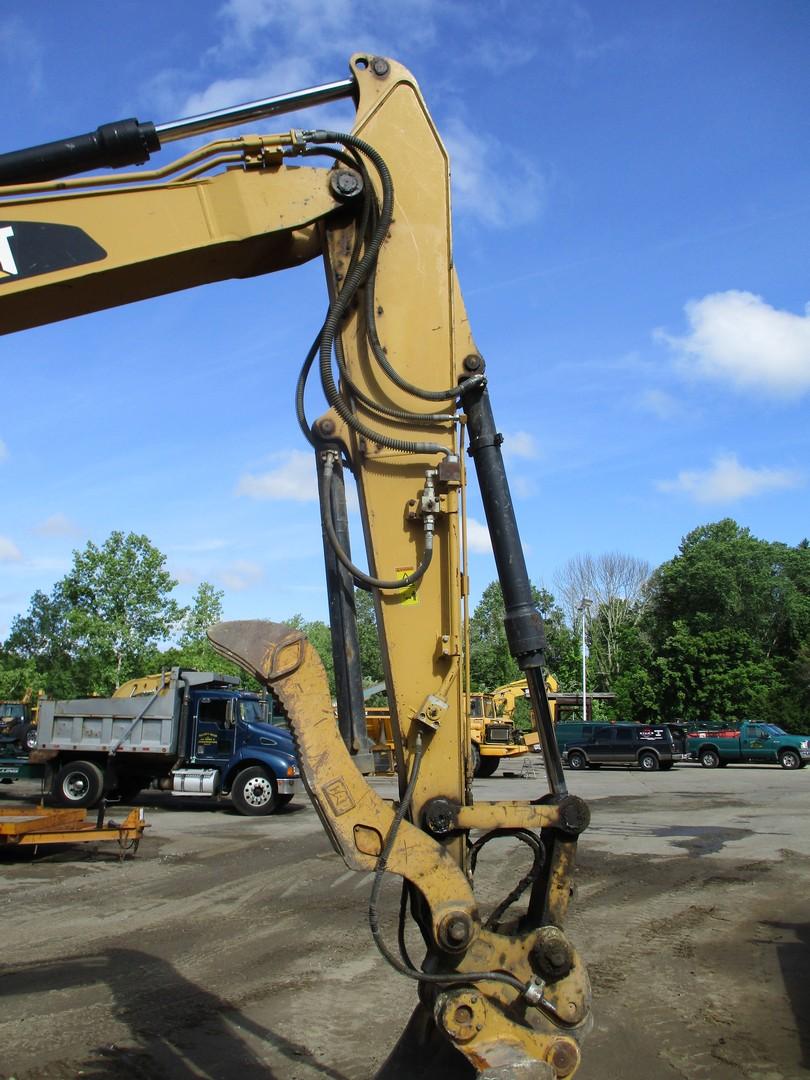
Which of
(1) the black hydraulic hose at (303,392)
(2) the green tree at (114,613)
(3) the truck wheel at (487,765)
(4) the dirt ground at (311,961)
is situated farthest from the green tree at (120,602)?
(1) the black hydraulic hose at (303,392)

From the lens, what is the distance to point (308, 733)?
3.78 metres

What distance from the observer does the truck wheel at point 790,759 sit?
102 feet

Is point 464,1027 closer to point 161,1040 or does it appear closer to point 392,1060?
point 392,1060

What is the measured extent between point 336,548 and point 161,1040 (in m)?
3.36

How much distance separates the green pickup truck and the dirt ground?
19532 mm

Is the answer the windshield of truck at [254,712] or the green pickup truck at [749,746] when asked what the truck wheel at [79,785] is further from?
the green pickup truck at [749,746]

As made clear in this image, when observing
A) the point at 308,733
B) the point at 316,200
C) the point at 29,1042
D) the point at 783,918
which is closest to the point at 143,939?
the point at 29,1042

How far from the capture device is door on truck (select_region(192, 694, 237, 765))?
1709 cm

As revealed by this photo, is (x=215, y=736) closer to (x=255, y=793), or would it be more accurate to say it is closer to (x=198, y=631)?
(x=255, y=793)

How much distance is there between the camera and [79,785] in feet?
55.7

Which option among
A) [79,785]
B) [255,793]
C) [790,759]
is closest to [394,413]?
[255,793]

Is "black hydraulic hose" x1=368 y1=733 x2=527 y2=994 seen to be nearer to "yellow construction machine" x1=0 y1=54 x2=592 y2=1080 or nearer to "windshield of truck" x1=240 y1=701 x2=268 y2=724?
"yellow construction machine" x1=0 y1=54 x2=592 y2=1080

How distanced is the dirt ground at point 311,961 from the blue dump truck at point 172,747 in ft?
10.7

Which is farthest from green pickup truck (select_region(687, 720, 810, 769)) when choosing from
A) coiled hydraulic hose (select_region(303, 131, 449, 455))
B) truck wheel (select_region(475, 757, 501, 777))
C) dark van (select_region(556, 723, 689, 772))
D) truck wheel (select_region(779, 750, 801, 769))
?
coiled hydraulic hose (select_region(303, 131, 449, 455))
